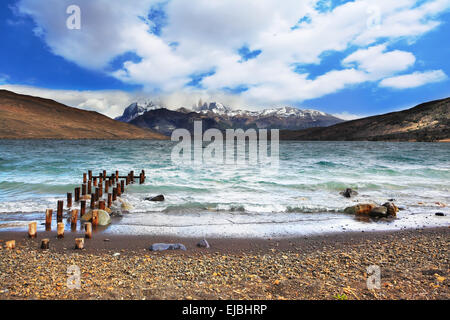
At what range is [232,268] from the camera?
6086 mm

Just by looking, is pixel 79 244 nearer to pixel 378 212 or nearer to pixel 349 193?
pixel 378 212

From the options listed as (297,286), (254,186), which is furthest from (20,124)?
(297,286)

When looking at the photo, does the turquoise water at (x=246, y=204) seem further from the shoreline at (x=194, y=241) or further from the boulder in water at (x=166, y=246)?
the boulder in water at (x=166, y=246)

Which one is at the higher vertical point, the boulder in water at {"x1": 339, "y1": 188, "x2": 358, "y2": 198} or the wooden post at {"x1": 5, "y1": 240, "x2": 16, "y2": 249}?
the wooden post at {"x1": 5, "y1": 240, "x2": 16, "y2": 249}

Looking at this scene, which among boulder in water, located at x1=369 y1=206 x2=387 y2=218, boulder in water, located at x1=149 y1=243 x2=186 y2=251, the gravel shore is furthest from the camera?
boulder in water, located at x1=369 y1=206 x2=387 y2=218

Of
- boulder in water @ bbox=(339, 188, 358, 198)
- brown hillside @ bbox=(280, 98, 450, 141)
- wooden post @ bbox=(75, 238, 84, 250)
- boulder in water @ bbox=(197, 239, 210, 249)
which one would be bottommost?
boulder in water @ bbox=(339, 188, 358, 198)

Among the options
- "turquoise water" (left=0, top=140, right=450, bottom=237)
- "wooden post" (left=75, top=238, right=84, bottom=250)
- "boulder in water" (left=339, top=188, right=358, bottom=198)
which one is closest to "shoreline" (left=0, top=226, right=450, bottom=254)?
"wooden post" (left=75, top=238, right=84, bottom=250)

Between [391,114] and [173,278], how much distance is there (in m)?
208

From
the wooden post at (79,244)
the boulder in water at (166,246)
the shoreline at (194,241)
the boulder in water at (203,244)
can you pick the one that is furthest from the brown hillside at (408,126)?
the wooden post at (79,244)

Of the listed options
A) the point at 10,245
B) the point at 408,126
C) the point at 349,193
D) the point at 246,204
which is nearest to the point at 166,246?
the point at 10,245

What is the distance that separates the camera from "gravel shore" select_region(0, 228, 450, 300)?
4992 mm

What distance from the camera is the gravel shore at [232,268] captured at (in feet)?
16.4

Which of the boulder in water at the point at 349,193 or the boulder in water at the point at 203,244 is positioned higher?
the boulder in water at the point at 203,244

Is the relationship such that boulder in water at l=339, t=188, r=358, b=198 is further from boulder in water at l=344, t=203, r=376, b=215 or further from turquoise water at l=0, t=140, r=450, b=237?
boulder in water at l=344, t=203, r=376, b=215
